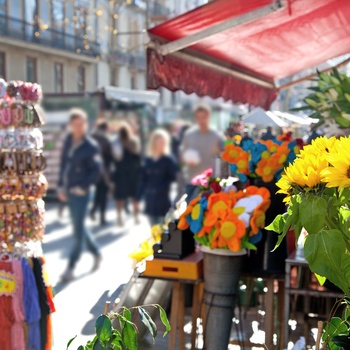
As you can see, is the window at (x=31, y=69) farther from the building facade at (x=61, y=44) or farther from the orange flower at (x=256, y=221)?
the orange flower at (x=256, y=221)

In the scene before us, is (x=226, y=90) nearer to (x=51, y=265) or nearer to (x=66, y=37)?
(x=51, y=265)

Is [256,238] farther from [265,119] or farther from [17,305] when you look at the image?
[265,119]

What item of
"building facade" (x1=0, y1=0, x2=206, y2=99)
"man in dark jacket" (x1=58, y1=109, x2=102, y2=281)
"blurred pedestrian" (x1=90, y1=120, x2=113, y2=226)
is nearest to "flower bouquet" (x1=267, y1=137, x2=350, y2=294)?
"man in dark jacket" (x1=58, y1=109, x2=102, y2=281)

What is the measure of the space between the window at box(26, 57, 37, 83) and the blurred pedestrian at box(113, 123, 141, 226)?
15090mm

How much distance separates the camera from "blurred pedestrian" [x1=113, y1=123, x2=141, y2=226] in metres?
9.98

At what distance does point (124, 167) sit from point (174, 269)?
23.1ft

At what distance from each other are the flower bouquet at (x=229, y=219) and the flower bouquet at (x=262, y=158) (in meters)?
0.26

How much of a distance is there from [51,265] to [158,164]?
1.81 metres

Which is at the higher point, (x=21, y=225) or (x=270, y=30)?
(x=270, y=30)

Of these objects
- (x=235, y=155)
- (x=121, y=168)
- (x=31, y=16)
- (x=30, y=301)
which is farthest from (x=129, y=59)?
(x=30, y=301)

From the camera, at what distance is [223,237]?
3180 millimetres

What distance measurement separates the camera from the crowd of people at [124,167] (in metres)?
6.90

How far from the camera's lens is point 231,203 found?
10.7 ft

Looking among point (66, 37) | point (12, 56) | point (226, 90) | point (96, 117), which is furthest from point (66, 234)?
point (66, 37)
